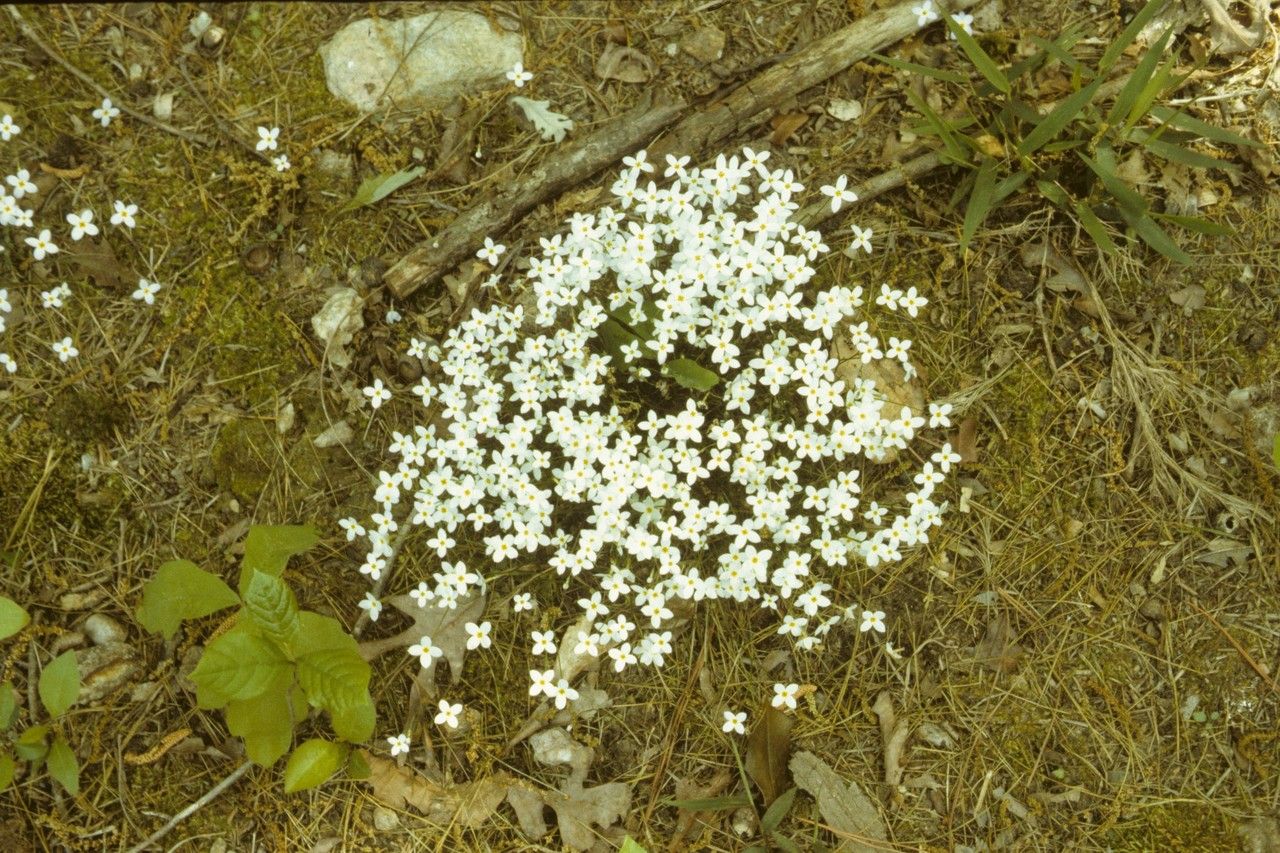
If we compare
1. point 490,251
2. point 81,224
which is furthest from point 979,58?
point 81,224

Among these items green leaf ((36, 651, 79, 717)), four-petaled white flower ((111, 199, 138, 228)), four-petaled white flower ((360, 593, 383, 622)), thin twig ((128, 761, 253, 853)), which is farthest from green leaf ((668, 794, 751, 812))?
four-petaled white flower ((111, 199, 138, 228))

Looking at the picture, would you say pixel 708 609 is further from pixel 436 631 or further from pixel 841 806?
pixel 436 631

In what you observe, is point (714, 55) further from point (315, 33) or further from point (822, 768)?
point (822, 768)

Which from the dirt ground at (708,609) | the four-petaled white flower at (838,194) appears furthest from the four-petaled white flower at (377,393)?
the four-petaled white flower at (838,194)

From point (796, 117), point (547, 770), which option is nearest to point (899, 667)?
point (547, 770)

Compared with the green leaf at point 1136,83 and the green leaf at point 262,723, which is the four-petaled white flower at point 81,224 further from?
the green leaf at point 1136,83
